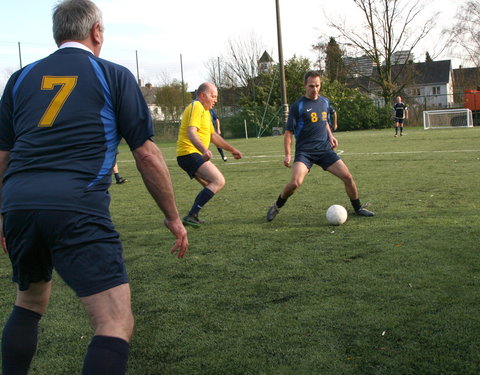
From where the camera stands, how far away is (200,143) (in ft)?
23.6

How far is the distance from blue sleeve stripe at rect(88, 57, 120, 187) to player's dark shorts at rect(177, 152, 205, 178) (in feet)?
16.5

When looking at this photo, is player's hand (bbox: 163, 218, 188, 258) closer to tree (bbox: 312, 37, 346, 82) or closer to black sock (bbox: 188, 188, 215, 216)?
black sock (bbox: 188, 188, 215, 216)

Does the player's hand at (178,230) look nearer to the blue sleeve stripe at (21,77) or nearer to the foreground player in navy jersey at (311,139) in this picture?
the blue sleeve stripe at (21,77)

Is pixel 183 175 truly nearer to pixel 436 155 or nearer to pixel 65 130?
pixel 436 155

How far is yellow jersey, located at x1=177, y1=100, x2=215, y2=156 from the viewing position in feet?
24.5

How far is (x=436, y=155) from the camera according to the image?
14602 millimetres

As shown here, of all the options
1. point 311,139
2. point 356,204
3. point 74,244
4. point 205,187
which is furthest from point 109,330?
point 311,139

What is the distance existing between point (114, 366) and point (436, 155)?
13871mm

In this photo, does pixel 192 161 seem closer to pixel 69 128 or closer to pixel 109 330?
pixel 69 128

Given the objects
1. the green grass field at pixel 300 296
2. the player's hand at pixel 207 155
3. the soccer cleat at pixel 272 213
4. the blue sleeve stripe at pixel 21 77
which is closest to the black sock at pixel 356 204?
the green grass field at pixel 300 296

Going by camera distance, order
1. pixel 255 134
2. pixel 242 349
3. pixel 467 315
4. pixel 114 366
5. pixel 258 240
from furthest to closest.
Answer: pixel 255 134 < pixel 258 240 < pixel 467 315 < pixel 242 349 < pixel 114 366

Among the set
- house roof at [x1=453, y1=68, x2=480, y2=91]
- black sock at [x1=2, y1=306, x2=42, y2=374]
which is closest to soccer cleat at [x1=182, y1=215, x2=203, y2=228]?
black sock at [x1=2, y1=306, x2=42, y2=374]

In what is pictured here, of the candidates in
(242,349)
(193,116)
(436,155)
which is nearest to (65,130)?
(242,349)

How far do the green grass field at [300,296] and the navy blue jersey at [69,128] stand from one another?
4.15 feet
